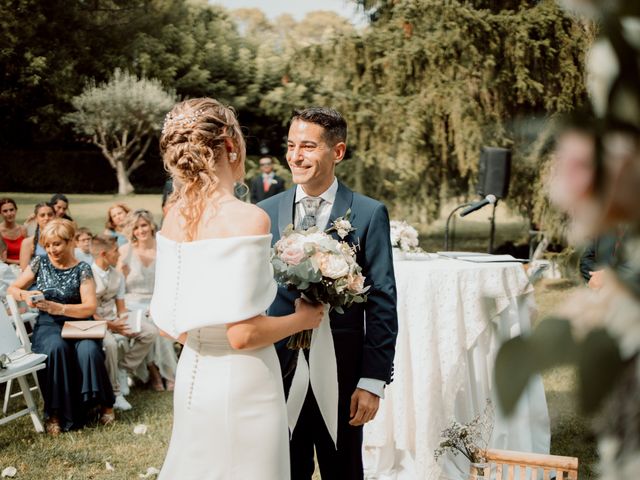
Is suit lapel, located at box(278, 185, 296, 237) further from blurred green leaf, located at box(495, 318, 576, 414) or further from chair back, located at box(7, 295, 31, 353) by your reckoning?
chair back, located at box(7, 295, 31, 353)

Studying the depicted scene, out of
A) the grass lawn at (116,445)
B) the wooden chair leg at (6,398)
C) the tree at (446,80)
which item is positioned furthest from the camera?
the tree at (446,80)

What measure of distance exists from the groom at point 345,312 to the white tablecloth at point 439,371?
161cm

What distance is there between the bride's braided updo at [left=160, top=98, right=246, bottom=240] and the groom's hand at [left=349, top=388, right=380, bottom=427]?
97cm

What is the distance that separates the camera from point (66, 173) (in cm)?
1585

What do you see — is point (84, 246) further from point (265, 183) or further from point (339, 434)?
point (265, 183)

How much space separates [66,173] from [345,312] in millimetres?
14192

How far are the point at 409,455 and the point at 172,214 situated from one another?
295 cm

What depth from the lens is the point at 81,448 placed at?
514 cm

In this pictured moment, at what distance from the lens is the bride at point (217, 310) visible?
224 cm

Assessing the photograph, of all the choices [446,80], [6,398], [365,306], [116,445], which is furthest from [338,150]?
[446,80]

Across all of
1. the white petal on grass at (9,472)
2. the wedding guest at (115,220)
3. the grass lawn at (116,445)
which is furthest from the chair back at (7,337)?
the wedding guest at (115,220)

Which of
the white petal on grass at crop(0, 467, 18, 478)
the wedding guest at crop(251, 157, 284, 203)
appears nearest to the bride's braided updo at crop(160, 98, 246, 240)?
the white petal on grass at crop(0, 467, 18, 478)

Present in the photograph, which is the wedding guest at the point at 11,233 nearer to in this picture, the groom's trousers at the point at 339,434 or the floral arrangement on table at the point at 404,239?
the floral arrangement on table at the point at 404,239

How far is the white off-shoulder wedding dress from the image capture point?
226cm
